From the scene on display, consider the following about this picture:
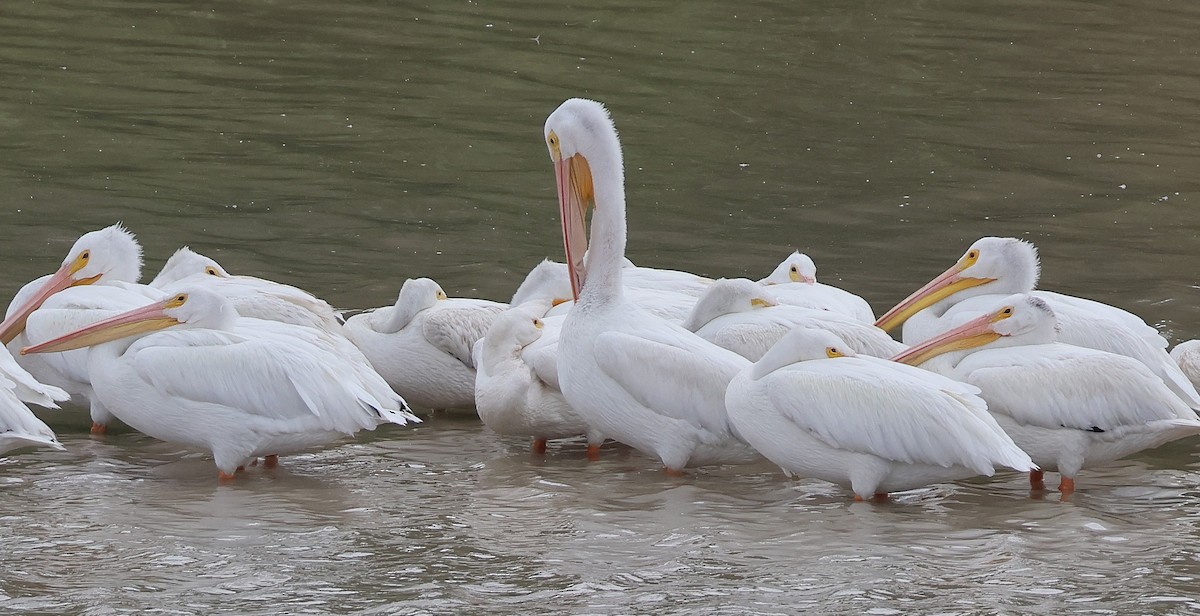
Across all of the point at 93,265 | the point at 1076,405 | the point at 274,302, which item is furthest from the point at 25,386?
the point at 1076,405

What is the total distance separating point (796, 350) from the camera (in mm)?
5691

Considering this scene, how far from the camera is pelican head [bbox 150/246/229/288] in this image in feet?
23.9

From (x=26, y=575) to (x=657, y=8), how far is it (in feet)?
39.9

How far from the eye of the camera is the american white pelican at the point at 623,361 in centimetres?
591

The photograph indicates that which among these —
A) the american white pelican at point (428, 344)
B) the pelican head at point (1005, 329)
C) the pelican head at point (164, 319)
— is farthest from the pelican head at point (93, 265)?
the pelican head at point (1005, 329)

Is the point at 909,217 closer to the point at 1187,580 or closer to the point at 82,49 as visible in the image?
the point at 1187,580

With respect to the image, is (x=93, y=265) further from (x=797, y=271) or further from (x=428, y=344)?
(x=797, y=271)

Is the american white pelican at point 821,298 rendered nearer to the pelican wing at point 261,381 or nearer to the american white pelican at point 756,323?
the american white pelican at point 756,323

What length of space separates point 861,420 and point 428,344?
7.03 ft

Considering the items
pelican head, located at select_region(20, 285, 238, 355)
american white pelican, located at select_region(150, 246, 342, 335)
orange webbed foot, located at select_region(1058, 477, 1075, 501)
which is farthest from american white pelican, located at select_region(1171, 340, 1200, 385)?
pelican head, located at select_region(20, 285, 238, 355)

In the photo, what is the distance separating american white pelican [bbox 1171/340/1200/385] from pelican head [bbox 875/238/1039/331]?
61cm

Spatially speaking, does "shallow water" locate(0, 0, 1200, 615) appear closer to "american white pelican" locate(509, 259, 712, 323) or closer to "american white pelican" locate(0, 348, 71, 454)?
"american white pelican" locate(0, 348, 71, 454)

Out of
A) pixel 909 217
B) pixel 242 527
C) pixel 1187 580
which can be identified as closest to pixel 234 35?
pixel 909 217

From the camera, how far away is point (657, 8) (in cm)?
1622
